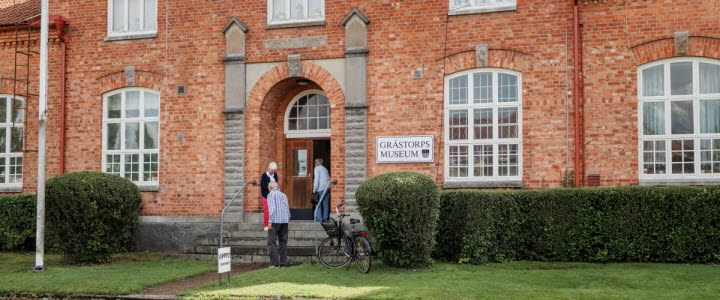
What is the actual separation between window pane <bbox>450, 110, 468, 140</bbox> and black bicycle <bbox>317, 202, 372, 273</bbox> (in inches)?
133

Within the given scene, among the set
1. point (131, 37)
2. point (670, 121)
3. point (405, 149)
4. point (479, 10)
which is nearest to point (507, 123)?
point (405, 149)

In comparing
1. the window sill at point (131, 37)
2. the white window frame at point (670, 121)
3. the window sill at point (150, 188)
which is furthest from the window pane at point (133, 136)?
the white window frame at point (670, 121)

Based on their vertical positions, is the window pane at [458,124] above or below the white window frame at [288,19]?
below

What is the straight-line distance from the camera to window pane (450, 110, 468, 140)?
15102mm

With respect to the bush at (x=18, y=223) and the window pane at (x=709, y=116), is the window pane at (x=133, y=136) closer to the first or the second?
the bush at (x=18, y=223)

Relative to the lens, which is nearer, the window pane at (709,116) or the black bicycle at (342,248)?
the black bicycle at (342,248)

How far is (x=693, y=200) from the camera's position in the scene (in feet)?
40.6

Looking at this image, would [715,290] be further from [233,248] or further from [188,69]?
[188,69]

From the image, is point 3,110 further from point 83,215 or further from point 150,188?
point 83,215

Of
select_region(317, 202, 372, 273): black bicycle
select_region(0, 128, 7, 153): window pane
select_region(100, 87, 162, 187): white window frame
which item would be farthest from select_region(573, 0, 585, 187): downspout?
select_region(0, 128, 7, 153): window pane

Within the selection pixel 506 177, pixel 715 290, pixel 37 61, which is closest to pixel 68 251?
→ pixel 37 61

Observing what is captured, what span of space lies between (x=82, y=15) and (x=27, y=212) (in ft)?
16.0

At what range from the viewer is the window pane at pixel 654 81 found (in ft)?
46.2

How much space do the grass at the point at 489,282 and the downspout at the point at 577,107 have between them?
2.20m
